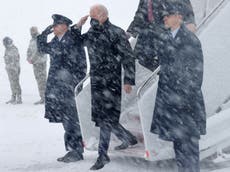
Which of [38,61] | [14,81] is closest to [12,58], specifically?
[14,81]

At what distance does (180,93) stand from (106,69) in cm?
113

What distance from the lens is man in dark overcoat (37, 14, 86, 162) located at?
262 inches

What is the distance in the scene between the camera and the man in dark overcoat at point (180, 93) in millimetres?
5199

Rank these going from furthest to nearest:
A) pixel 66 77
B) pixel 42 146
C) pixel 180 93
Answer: pixel 42 146 < pixel 66 77 < pixel 180 93

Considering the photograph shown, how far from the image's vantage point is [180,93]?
5.29m

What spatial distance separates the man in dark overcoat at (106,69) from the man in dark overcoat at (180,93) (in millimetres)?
698

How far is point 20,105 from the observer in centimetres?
1341

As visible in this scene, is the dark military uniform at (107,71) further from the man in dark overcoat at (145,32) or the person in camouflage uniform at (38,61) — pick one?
the person in camouflage uniform at (38,61)

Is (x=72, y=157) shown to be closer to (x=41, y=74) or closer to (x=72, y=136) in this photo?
(x=72, y=136)

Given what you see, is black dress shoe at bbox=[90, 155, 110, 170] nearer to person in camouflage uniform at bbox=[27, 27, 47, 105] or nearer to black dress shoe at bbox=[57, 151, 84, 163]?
black dress shoe at bbox=[57, 151, 84, 163]

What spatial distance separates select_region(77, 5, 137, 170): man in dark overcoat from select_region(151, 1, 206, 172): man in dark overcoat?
2.29 feet

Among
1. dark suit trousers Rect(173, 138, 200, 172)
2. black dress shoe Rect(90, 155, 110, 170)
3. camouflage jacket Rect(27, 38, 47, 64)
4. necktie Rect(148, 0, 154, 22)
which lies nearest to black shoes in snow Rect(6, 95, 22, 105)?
camouflage jacket Rect(27, 38, 47, 64)

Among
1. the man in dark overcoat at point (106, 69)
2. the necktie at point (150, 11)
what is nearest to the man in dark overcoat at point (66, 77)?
the man in dark overcoat at point (106, 69)

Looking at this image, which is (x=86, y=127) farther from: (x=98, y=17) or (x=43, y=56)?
(x=43, y=56)
